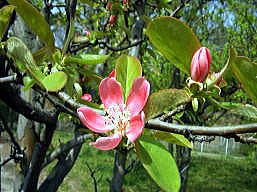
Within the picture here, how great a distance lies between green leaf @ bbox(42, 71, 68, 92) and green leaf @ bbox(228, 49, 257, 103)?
14.3 inches

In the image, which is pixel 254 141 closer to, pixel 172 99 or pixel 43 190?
pixel 172 99

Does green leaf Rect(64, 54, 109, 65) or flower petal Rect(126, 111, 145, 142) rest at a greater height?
green leaf Rect(64, 54, 109, 65)

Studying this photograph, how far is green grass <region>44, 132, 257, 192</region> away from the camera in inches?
263

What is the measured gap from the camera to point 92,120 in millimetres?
685

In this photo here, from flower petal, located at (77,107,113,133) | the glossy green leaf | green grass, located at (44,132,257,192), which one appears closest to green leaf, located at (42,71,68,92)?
flower petal, located at (77,107,113,133)

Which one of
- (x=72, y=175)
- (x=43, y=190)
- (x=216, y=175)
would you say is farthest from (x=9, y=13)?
(x=216, y=175)

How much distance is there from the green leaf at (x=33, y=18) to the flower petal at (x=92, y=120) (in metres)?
0.28

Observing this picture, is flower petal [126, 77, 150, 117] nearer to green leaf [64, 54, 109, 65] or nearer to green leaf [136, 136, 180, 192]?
green leaf [136, 136, 180, 192]

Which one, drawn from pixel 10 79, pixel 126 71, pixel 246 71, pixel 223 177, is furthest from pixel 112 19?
pixel 223 177

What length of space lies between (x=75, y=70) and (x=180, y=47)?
42cm

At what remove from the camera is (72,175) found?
24.3 ft

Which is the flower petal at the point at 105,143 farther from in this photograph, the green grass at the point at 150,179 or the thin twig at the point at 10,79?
the green grass at the point at 150,179

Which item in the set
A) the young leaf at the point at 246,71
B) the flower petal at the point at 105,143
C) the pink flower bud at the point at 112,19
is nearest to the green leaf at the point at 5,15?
the flower petal at the point at 105,143

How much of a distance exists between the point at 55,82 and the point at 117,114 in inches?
6.6
